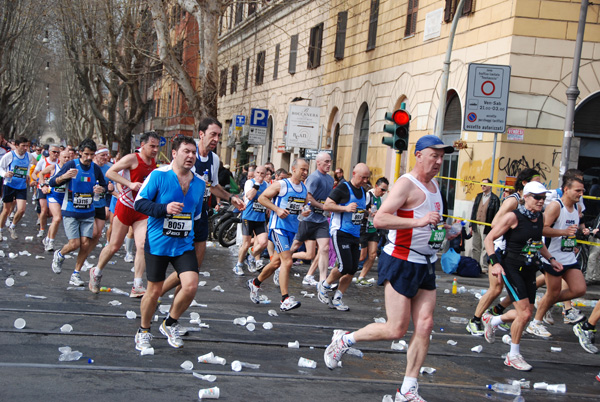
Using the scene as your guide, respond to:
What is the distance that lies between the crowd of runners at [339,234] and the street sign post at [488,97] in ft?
9.58

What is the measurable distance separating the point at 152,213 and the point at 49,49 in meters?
48.3

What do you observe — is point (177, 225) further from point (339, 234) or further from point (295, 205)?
point (295, 205)

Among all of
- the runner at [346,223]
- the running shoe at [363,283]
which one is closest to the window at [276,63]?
the running shoe at [363,283]

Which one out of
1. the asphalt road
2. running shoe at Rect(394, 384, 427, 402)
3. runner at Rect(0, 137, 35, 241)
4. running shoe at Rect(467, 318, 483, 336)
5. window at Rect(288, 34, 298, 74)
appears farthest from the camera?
window at Rect(288, 34, 298, 74)

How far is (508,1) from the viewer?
656 inches

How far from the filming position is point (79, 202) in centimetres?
1012

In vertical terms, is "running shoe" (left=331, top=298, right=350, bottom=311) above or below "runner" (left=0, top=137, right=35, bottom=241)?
below

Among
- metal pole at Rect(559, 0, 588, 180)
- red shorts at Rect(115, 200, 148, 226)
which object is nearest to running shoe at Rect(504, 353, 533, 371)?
red shorts at Rect(115, 200, 148, 226)

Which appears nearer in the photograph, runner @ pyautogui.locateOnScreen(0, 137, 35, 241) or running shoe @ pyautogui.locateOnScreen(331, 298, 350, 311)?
running shoe @ pyautogui.locateOnScreen(331, 298, 350, 311)

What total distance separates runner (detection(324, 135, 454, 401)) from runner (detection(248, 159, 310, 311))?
3488 millimetres

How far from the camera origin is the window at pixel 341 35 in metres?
26.6

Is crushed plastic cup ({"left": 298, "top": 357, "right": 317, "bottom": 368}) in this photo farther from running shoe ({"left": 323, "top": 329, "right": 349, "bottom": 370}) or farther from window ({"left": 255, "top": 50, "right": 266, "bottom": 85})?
window ({"left": 255, "top": 50, "right": 266, "bottom": 85})

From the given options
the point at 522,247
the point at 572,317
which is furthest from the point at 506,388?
the point at 572,317

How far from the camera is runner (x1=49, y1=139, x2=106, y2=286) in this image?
10055 mm
